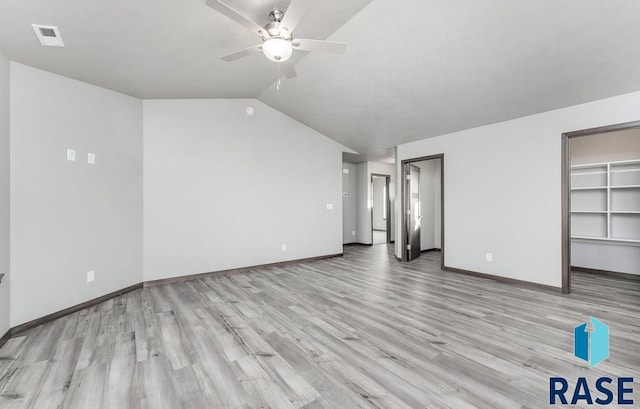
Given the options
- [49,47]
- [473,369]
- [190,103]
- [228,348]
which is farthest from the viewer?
[190,103]

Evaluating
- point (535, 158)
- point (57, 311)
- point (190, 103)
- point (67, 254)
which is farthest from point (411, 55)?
point (57, 311)

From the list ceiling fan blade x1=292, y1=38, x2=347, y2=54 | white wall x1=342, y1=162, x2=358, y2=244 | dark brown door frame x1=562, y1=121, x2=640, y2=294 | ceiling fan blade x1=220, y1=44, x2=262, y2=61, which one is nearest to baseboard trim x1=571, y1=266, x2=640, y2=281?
dark brown door frame x1=562, y1=121, x2=640, y2=294

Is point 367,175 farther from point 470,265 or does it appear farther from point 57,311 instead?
point 57,311

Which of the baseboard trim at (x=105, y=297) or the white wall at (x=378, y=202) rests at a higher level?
the white wall at (x=378, y=202)

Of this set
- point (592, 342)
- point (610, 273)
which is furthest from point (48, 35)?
point (610, 273)

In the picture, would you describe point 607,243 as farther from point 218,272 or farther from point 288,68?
point 218,272

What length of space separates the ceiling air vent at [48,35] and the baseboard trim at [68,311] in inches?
107

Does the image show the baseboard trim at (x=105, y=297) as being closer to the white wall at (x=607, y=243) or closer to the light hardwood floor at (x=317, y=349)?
the light hardwood floor at (x=317, y=349)

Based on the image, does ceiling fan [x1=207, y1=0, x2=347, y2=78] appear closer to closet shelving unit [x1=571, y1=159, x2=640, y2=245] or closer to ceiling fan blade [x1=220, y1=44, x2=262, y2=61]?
ceiling fan blade [x1=220, y1=44, x2=262, y2=61]

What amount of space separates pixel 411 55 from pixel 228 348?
355cm

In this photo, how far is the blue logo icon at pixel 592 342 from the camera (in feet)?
7.00

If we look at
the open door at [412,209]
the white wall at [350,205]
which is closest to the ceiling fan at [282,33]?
the open door at [412,209]

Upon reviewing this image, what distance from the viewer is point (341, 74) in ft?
12.2

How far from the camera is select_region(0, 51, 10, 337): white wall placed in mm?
2479
